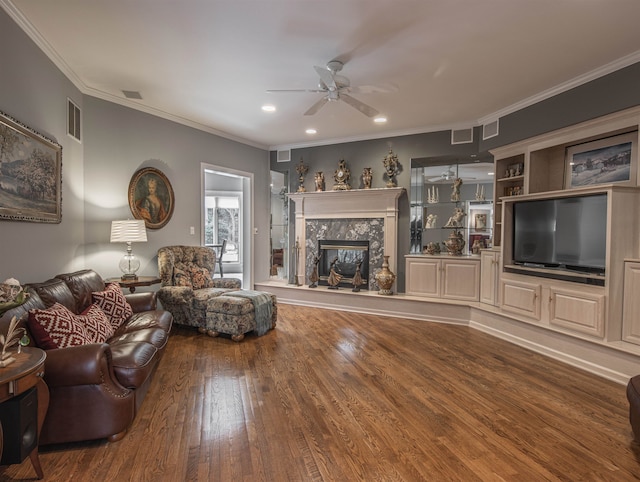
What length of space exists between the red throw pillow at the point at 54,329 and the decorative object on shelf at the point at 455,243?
4.65 m

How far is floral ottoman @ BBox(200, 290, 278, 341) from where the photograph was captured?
4105mm

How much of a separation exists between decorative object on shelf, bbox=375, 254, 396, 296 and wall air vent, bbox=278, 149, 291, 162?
104 inches

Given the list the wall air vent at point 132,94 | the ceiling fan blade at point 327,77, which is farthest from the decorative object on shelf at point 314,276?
the wall air vent at point 132,94

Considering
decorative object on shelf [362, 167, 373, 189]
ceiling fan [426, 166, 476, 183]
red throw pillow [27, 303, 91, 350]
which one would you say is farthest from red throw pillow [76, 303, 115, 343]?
ceiling fan [426, 166, 476, 183]

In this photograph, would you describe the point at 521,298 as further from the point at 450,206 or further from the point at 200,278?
the point at 200,278

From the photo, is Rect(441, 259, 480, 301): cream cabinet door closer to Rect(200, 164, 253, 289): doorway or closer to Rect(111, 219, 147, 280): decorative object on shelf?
Rect(111, 219, 147, 280): decorative object on shelf

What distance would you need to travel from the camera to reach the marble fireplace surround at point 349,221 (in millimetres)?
5691

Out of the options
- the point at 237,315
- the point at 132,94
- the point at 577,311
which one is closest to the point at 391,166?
the point at 577,311

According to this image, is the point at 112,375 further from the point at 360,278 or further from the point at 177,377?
the point at 360,278

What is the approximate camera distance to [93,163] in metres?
4.06

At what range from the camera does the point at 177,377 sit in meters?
3.10

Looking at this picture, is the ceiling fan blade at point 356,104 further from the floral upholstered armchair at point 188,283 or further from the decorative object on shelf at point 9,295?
the decorative object on shelf at point 9,295

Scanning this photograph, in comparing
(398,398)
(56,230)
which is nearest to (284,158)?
(56,230)

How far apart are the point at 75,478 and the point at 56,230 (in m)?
2.38
